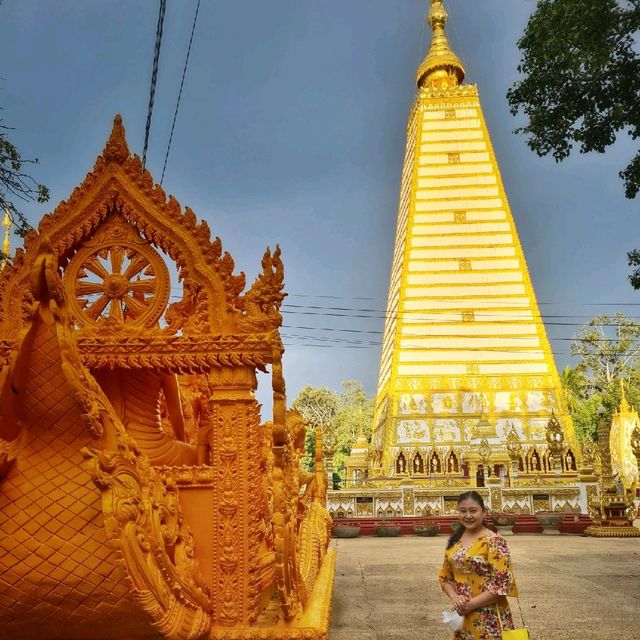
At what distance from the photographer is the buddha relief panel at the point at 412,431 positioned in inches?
1117

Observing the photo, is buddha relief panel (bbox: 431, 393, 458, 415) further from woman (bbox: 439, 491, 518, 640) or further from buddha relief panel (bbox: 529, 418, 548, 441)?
woman (bbox: 439, 491, 518, 640)

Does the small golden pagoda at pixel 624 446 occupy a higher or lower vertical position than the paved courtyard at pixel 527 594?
higher

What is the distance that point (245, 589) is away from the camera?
293 centimetres

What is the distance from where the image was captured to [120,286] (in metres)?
3.51

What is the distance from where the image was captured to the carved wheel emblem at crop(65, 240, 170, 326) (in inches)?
137

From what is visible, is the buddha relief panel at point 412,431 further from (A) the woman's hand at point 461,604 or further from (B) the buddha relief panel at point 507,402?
(A) the woman's hand at point 461,604

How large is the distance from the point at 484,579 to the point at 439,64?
39.6 metres

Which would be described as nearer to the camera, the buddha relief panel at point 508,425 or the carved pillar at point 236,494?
the carved pillar at point 236,494

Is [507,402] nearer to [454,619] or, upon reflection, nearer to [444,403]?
[444,403]

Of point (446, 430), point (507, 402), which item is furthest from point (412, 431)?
point (507, 402)

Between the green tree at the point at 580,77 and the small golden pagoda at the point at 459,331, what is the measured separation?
57.4 ft

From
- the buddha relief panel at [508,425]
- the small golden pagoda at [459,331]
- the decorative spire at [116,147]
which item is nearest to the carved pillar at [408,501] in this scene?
the small golden pagoda at [459,331]

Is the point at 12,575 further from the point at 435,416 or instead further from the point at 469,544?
the point at 435,416

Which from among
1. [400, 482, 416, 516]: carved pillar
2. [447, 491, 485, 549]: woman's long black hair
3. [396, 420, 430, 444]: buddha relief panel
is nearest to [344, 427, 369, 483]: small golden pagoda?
[396, 420, 430, 444]: buddha relief panel
